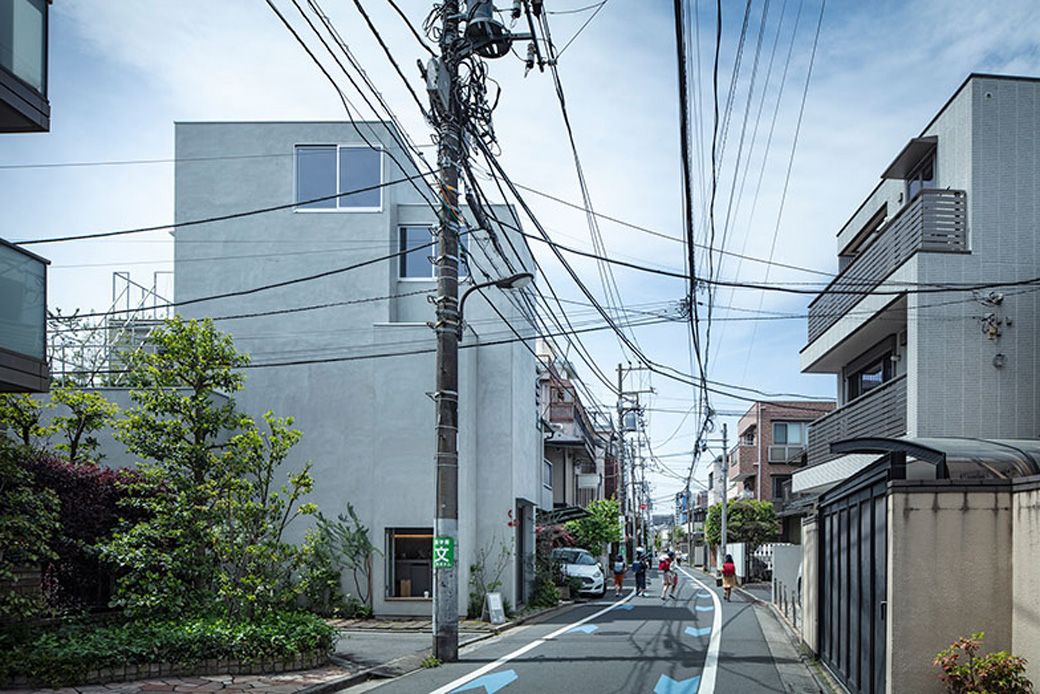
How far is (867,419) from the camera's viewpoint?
71.6ft

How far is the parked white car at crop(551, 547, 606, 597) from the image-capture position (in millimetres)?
35312

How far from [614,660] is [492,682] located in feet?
10.1

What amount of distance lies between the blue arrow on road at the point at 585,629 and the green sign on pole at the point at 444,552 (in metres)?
5.80

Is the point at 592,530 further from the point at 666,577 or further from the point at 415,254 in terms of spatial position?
the point at 415,254

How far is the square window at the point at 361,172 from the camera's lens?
2594 centimetres

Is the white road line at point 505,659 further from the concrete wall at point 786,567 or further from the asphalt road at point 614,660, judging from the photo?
the concrete wall at point 786,567

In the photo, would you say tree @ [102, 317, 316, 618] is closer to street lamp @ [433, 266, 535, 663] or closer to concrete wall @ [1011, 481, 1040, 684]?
street lamp @ [433, 266, 535, 663]

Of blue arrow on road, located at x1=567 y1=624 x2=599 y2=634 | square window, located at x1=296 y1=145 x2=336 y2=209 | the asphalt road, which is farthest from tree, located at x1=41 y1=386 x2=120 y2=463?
blue arrow on road, located at x1=567 y1=624 x2=599 y2=634

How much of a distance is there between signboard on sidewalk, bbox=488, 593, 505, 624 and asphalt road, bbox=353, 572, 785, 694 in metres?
0.52

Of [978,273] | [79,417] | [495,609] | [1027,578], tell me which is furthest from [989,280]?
[79,417]

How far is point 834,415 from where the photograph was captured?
24984mm

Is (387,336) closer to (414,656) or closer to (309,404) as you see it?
(309,404)

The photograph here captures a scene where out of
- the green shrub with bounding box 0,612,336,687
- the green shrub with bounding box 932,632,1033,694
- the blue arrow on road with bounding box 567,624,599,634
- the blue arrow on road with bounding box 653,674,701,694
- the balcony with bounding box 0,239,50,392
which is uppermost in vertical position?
the balcony with bounding box 0,239,50,392

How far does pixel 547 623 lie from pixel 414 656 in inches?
320
